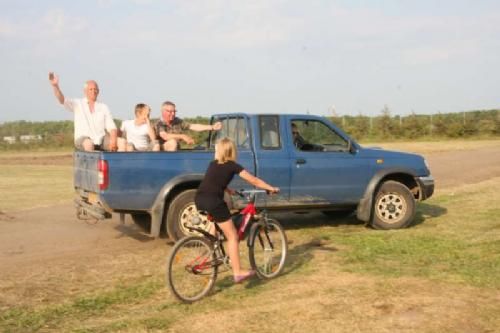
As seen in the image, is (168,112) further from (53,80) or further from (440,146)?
(440,146)

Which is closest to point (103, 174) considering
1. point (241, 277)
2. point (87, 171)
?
point (87, 171)

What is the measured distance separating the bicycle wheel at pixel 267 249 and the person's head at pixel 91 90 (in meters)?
4.12

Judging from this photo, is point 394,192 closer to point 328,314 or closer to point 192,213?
point 192,213

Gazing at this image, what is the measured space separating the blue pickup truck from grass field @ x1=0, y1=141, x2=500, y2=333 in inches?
25.9

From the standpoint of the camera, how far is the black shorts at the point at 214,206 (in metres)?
6.62

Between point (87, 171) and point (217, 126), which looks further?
point (217, 126)

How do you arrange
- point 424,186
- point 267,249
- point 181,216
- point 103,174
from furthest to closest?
1. point 424,186
2. point 181,216
3. point 103,174
4. point 267,249

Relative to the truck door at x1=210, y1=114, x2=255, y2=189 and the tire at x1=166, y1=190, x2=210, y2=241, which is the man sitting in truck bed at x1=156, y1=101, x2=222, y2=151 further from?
the tire at x1=166, y1=190, x2=210, y2=241

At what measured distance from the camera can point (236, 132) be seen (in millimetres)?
10242

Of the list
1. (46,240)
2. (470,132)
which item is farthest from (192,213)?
(470,132)

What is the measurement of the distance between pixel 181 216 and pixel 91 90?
2.53m

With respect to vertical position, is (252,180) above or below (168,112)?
below

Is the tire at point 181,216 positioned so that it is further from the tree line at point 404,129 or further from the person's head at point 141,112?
the tree line at point 404,129

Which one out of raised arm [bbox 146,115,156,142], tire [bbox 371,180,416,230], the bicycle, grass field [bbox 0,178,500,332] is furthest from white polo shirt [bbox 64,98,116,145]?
tire [bbox 371,180,416,230]
